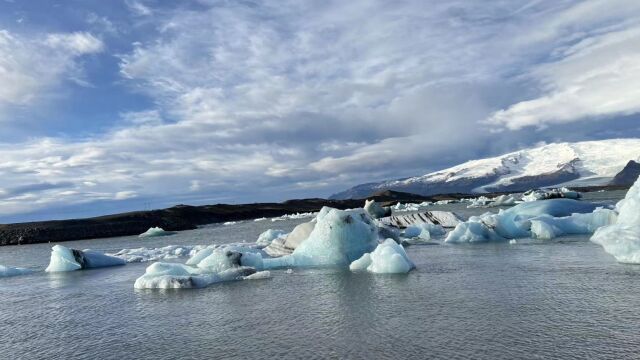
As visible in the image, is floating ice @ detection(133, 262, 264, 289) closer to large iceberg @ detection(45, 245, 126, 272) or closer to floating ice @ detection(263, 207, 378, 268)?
floating ice @ detection(263, 207, 378, 268)

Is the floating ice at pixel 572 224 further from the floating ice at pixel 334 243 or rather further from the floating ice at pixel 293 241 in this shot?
the floating ice at pixel 293 241

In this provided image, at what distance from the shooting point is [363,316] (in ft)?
29.2

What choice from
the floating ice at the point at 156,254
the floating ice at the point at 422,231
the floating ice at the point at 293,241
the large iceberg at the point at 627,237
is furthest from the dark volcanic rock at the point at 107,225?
the large iceberg at the point at 627,237

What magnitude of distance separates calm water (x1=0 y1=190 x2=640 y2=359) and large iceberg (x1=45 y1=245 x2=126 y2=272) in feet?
21.5

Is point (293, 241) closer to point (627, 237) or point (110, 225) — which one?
point (627, 237)

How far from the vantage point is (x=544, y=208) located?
91.4 ft

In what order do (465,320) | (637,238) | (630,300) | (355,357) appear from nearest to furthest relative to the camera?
(355,357) → (465,320) → (630,300) → (637,238)

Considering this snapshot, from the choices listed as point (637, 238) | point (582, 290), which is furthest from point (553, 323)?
point (637, 238)

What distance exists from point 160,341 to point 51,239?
56.7 metres

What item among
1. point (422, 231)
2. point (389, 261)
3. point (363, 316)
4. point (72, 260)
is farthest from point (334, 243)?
point (72, 260)

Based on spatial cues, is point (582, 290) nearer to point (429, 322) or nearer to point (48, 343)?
point (429, 322)

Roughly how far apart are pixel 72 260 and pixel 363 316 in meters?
16.9

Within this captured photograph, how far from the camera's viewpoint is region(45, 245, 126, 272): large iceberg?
21562 mm

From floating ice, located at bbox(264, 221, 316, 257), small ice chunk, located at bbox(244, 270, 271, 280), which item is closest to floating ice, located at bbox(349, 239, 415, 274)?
small ice chunk, located at bbox(244, 270, 271, 280)
